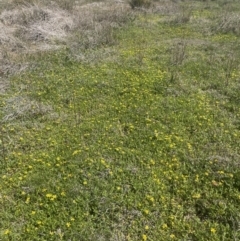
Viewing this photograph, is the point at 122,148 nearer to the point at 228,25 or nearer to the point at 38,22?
the point at 38,22

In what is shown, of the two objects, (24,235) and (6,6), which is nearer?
(24,235)

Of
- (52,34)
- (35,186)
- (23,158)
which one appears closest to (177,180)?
(35,186)

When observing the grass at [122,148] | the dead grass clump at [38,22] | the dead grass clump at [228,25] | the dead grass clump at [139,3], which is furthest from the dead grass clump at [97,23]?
the dead grass clump at [228,25]

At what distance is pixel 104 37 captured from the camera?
1285 cm

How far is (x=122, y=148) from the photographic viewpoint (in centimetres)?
640

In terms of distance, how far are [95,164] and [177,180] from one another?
5.60 feet

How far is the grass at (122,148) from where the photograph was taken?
15.9 ft

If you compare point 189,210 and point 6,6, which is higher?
point 6,6

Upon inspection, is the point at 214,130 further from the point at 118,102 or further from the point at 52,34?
the point at 52,34

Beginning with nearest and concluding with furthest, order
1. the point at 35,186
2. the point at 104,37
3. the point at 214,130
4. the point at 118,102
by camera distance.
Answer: the point at 35,186
the point at 214,130
the point at 118,102
the point at 104,37

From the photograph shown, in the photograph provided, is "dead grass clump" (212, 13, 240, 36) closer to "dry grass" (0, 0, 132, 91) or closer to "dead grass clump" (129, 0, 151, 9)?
"dry grass" (0, 0, 132, 91)

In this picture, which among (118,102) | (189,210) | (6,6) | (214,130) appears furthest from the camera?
(6,6)

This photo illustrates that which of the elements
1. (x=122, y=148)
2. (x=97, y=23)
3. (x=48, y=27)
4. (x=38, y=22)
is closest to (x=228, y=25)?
(x=97, y=23)

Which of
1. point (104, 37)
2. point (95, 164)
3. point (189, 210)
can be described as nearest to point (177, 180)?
point (189, 210)
